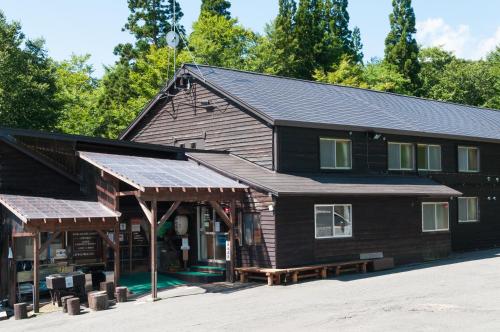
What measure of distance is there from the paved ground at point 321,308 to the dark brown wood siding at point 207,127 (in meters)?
5.60

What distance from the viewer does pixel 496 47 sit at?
6844cm

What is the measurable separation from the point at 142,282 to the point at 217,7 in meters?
43.3

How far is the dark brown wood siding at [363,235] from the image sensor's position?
19422 millimetres

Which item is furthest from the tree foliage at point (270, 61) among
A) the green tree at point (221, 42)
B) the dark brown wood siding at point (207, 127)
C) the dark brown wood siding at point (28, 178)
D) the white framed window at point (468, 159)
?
the dark brown wood siding at point (28, 178)

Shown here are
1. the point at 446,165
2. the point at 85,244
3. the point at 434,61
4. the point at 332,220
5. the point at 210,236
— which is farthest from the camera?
the point at 434,61

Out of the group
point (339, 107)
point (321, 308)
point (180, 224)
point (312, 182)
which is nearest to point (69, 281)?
point (180, 224)

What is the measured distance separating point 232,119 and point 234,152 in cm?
124

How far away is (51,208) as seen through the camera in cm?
1709

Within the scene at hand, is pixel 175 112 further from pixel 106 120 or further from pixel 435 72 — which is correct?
pixel 435 72

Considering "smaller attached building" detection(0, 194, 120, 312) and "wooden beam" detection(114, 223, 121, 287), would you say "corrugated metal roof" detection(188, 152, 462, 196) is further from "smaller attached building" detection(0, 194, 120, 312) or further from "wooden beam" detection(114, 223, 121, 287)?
"smaller attached building" detection(0, 194, 120, 312)

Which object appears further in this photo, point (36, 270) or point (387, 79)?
point (387, 79)

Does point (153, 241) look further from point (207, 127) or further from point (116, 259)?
point (207, 127)

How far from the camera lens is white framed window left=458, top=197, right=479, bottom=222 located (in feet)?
91.5

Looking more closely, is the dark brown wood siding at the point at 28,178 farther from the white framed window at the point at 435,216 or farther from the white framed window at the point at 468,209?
the white framed window at the point at 468,209
